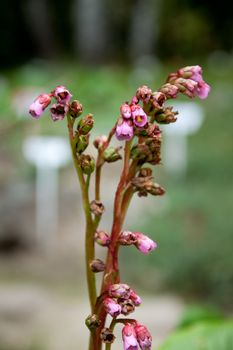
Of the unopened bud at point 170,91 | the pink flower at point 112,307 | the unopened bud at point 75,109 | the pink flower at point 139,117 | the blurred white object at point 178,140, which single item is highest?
the blurred white object at point 178,140

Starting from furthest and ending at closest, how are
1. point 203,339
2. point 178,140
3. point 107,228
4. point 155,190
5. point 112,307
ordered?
point 178,140, point 107,228, point 203,339, point 155,190, point 112,307

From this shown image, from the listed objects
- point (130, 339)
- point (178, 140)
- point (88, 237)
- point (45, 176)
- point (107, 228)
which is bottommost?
point (130, 339)

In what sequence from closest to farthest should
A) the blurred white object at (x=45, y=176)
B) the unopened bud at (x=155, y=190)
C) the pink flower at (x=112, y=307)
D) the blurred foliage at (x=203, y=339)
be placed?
the pink flower at (x=112, y=307), the unopened bud at (x=155, y=190), the blurred foliage at (x=203, y=339), the blurred white object at (x=45, y=176)

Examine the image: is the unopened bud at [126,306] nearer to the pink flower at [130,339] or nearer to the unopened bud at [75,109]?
the pink flower at [130,339]

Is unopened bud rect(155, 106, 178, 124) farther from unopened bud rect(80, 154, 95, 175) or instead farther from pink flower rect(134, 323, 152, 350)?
pink flower rect(134, 323, 152, 350)

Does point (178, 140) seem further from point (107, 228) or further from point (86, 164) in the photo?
point (86, 164)

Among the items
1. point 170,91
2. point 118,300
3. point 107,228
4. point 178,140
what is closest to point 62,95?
point 170,91

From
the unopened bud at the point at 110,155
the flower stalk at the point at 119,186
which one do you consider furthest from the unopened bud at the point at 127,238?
the unopened bud at the point at 110,155
